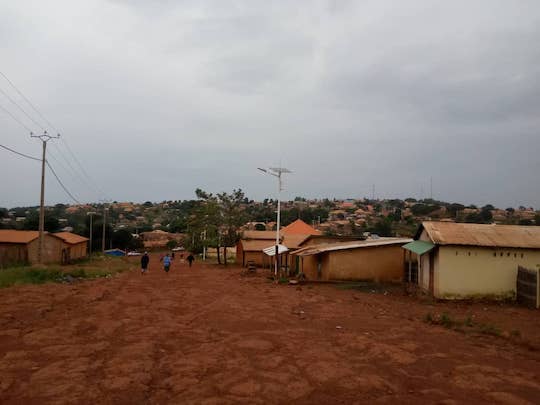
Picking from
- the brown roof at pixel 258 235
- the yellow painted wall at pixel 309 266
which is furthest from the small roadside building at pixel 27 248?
the yellow painted wall at pixel 309 266

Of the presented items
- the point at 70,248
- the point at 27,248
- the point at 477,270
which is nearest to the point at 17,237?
the point at 27,248

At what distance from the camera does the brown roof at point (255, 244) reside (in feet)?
152

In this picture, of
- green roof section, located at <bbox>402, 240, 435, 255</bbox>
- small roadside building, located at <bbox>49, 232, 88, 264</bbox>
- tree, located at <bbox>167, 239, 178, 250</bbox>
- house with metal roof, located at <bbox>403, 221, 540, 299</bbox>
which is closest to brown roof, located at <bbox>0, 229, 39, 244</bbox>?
small roadside building, located at <bbox>49, 232, 88, 264</bbox>

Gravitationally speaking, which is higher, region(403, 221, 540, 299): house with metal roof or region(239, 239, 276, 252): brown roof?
region(403, 221, 540, 299): house with metal roof

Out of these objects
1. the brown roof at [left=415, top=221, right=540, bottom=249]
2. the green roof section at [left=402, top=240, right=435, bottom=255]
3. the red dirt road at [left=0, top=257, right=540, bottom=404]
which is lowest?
the red dirt road at [left=0, top=257, right=540, bottom=404]

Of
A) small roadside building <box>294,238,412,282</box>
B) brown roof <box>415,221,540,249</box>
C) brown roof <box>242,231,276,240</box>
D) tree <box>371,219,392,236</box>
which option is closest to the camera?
brown roof <box>415,221,540,249</box>

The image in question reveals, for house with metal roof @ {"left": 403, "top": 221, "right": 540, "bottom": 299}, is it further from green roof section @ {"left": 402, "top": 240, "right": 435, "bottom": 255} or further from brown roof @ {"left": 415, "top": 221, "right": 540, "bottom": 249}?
green roof section @ {"left": 402, "top": 240, "right": 435, "bottom": 255}

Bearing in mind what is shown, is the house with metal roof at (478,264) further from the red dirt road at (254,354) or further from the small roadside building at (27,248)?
the small roadside building at (27,248)

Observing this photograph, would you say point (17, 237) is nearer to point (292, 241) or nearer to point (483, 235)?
point (292, 241)

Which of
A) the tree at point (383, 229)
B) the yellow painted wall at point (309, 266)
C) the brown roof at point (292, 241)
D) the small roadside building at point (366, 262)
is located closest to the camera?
the small roadside building at point (366, 262)

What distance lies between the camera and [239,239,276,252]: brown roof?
4625 cm

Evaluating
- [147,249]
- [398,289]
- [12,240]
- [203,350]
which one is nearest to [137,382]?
[203,350]

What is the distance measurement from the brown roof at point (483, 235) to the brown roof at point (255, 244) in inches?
1066

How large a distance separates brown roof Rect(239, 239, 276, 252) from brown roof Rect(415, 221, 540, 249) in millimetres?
27084
